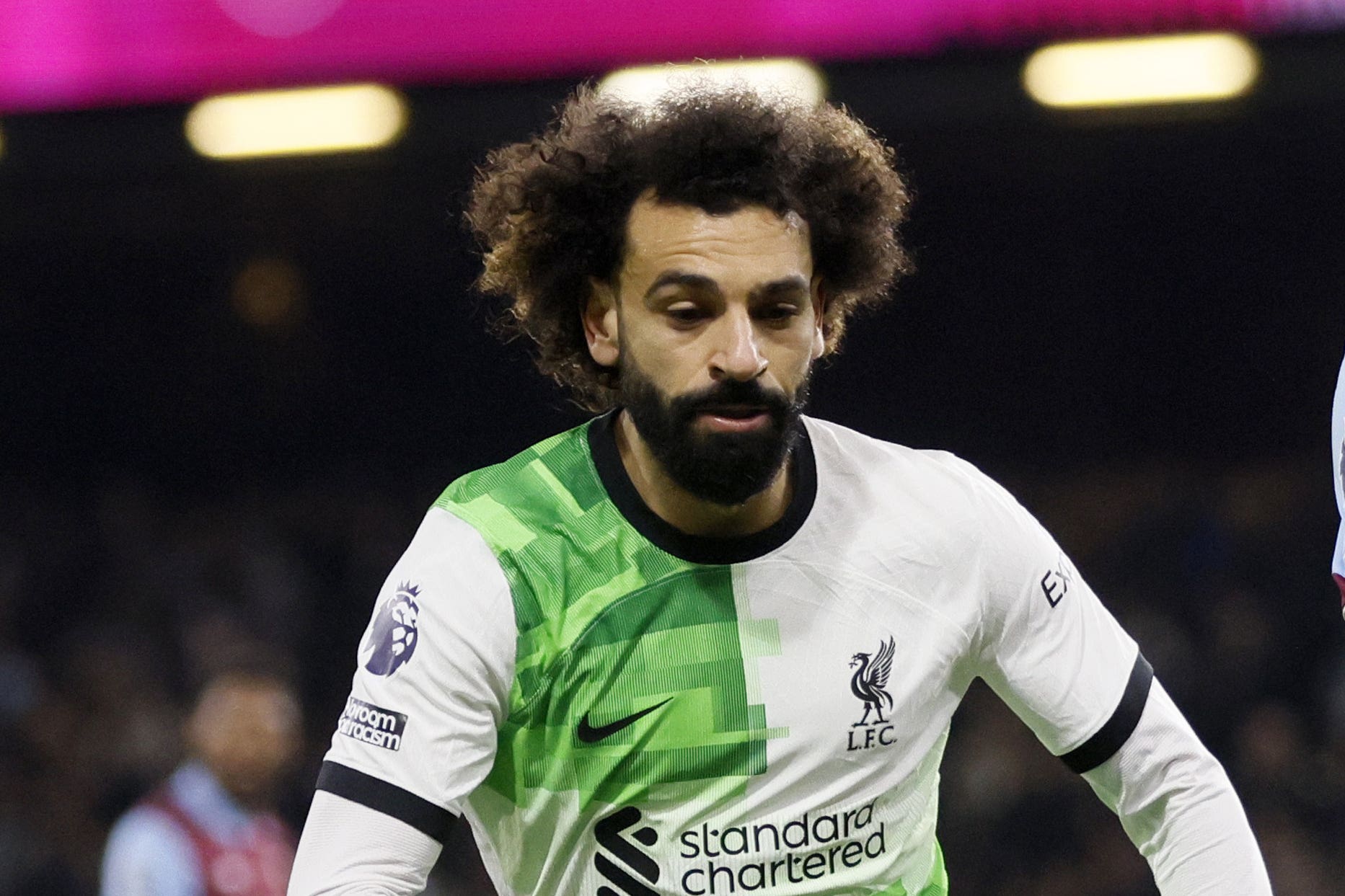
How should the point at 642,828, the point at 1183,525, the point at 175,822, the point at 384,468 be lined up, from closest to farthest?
1. the point at 642,828
2. the point at 175,822
3. the point at 1183,525
4. the point at 384,468

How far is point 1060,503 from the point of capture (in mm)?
8609

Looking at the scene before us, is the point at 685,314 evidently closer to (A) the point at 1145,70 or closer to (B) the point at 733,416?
(B) the point at 733,416

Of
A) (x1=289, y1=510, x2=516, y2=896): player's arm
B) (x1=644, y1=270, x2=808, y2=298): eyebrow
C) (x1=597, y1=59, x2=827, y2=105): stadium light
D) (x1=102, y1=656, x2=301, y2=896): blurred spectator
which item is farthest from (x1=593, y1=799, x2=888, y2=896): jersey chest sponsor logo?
(x1=102, y1=656, x2=301, y2=896): blurred spectator

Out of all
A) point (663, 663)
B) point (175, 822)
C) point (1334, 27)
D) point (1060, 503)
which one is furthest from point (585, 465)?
point (1060, 503)

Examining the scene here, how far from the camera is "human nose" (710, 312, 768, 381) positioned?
8.00ft

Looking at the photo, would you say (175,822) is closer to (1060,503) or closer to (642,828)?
(642,828)

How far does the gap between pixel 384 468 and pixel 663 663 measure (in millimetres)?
6714

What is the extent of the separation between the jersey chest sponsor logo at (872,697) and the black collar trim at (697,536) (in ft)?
0.67

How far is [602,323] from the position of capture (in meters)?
2.77

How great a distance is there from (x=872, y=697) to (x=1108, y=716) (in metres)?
0.33

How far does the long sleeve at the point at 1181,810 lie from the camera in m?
2.54

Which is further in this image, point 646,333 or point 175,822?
point 175,822

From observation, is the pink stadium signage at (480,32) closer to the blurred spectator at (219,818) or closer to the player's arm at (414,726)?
the blurred spectator at (219,818)

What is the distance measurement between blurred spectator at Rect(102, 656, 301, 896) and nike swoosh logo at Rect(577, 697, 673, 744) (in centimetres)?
348
